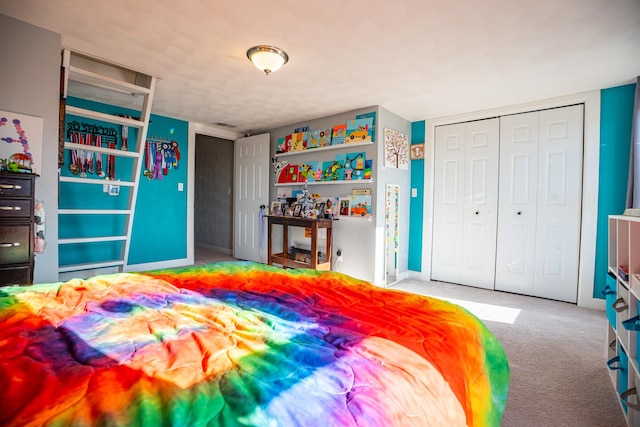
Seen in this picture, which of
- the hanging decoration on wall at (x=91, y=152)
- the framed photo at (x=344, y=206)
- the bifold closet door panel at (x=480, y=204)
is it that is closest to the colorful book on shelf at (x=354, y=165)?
the framed photo at (x=344, y=206)

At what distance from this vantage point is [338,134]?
4.05m

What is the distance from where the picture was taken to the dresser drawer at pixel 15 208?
184 cm

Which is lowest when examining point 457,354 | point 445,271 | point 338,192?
point 445,271

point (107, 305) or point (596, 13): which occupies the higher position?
point (596, 13)

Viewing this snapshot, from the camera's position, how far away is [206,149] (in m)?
6.43

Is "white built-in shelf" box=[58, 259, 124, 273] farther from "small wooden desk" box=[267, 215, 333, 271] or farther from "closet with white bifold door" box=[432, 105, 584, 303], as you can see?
"closet with white bifold door" box=[432, 105, 584, 303]

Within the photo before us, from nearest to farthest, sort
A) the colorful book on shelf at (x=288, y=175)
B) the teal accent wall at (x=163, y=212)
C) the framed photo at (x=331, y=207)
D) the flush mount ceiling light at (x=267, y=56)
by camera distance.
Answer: the flush mount ceiling light at (x=267, y=56) < the framed photo at (x=331, y=207) < the teal accent wall at (x=163, y=212) < the colorful book on shelf at (x=288, y=175)

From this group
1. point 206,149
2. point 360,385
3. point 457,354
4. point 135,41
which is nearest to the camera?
point 360,385

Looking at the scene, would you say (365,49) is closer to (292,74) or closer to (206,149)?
(292,74)

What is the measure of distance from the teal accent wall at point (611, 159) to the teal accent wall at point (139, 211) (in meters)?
5.07

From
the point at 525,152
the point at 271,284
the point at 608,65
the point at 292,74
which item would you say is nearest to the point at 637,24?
the point at 608,65

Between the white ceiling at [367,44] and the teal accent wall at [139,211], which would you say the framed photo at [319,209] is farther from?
the teal accent wall at [139,211]

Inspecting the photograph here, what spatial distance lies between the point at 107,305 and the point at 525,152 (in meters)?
4.10

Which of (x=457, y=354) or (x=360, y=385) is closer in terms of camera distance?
(x=360, y=385)
